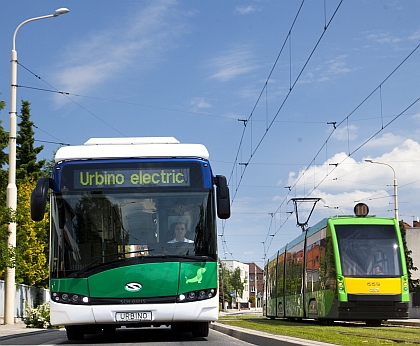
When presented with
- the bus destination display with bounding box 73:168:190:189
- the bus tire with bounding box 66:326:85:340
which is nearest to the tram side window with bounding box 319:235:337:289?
the bus tire with bounding box 66:326:85:340

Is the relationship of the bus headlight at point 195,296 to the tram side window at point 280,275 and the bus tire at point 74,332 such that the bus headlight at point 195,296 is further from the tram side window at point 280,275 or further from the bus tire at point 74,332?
the tram side window at point 280,275

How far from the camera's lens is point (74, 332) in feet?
50.5

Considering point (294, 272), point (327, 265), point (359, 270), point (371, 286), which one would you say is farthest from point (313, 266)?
point (294, 272)

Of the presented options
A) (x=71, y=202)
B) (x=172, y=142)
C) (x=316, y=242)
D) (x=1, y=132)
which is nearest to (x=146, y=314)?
(x=71, y=202)

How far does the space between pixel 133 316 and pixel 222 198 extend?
2464 mm

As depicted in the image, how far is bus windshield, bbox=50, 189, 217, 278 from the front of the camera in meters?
13.8

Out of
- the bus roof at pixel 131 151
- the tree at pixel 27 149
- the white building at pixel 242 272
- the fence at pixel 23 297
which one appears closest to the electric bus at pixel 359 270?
the bus roof at pixel 131 151

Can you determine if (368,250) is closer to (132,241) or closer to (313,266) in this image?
(313,266)

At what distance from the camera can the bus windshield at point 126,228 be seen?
13836mm

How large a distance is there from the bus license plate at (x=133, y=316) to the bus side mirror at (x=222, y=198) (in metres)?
2.04

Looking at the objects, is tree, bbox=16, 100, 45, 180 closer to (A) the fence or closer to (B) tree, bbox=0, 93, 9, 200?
(B) tree, bbox=0, 93, 9, 200

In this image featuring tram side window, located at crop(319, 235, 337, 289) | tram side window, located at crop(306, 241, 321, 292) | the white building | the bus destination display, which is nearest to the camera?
the bus destination display

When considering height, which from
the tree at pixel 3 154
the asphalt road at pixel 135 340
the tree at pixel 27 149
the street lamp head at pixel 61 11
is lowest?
the asphalt road at pixel 135 340

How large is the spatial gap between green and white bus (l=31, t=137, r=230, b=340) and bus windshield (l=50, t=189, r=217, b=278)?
0.7 inches
